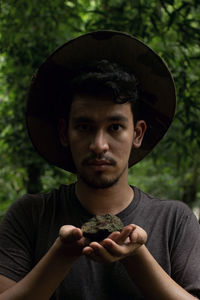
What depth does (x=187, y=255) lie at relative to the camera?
194 cm

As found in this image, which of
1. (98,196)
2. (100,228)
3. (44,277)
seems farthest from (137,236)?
(98,196)

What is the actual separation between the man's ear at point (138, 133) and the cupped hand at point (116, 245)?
2.35 ft

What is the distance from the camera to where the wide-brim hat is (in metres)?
2.12

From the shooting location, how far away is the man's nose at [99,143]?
1916 mm

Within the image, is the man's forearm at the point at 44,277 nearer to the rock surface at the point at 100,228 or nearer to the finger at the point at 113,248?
the rock surface at the point at 100,228

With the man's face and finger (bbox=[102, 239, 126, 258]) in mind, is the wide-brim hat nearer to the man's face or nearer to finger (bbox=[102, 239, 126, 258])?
the man's face

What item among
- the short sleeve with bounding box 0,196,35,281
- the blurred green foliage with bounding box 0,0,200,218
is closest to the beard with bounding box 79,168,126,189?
the short sleeve with bounding box 0,196,35,281

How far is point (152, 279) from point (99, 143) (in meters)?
0.62

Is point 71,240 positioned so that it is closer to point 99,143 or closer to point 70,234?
point 70,234

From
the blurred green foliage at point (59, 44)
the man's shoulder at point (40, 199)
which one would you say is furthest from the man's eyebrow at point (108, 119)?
the blurred green foliage at point (59, 44)

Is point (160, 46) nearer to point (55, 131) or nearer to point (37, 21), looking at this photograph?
point (37, 21)

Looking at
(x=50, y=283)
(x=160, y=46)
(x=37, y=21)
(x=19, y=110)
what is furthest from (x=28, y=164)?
(x=50, y=283)

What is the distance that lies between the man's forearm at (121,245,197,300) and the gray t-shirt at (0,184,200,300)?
5.2 inches

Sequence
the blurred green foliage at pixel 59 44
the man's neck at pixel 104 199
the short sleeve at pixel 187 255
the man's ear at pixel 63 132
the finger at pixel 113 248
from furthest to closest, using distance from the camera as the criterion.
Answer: the blurred green foliage at pixel 59 44 → the man's ear at pixel 63 132 → the man's neck at pixel 104 199 → the short sleeve at pixel 187 255 → the finger at pixel 113 248
